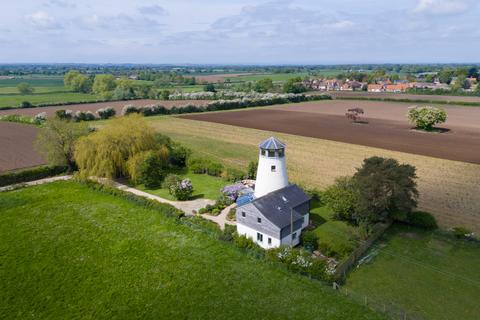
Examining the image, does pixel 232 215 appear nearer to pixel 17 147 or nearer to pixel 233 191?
pixel 233 191

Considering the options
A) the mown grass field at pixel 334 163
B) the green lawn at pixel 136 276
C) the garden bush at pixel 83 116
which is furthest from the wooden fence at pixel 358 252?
the garden bush at pixel 83 116

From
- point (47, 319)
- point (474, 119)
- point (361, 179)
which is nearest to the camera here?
point (47, 319)

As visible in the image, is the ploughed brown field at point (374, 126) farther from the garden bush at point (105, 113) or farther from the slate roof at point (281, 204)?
the slate roof at point (281, 204)

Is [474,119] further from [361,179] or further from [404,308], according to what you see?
[404,308]

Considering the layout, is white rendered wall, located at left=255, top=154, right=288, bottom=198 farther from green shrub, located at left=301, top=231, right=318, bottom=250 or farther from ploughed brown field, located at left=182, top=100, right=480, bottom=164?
ploughed brown field, located at left=182, top=100, right=480, bottom=164

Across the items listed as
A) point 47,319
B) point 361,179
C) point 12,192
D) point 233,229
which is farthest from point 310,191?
point 12,192

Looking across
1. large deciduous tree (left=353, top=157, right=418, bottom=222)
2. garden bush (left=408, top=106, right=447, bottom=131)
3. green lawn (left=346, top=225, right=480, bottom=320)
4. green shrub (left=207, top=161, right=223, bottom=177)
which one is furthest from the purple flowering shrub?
garden bush (left=408, top=106, right=447, bottom=131)
